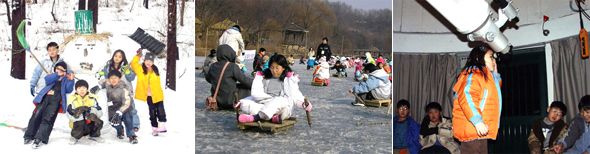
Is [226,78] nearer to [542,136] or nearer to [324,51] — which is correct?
[542,136]

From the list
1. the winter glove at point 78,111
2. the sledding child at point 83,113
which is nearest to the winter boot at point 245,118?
the sledding child at point 83,113

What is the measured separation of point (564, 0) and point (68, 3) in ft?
14.9

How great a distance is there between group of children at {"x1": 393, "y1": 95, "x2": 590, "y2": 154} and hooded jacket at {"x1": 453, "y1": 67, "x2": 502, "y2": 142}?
97 cm

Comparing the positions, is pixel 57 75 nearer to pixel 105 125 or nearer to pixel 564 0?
pixel 105 125

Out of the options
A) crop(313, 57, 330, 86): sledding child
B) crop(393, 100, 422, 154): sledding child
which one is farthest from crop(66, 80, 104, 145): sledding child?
crop(313, 57, 330, 86): sledding child

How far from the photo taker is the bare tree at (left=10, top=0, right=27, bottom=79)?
380 centimetres

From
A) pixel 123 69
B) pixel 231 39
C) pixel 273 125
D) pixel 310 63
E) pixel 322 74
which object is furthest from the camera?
pixel 310 63

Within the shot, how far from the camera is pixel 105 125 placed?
3764 millimetres

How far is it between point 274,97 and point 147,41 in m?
1.22

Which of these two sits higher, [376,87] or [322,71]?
[322,71]

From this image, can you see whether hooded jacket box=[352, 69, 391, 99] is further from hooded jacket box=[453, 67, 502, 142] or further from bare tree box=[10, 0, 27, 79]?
bare tree box=[10, 0, 27, 79]

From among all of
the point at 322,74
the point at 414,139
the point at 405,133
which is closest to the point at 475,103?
the point at 414,139

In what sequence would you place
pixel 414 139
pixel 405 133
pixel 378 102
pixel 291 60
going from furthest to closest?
1. pixel 291 60
2. pixel 378 102
3. pixel 405 133
4. pixel 414 139

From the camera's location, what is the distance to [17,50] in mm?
3816
